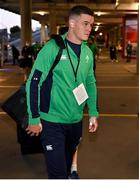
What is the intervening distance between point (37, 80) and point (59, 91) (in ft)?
0.78

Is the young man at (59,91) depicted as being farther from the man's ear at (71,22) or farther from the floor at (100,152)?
the floor at (100,152)

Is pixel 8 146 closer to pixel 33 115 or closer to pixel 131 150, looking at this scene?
pixel 131 150

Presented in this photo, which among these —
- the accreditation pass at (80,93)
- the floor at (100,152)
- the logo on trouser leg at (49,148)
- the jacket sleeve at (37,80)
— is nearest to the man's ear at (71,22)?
the jacket sleeve at (37,80)

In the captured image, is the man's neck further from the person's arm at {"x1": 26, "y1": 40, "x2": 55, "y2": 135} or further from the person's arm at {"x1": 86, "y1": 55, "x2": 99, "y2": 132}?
the person's arm at {"x1": 86, "y1": 55, "x2": 99, "y2": 132}

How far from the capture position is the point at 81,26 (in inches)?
148

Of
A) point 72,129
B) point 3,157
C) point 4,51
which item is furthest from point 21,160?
point 4,51

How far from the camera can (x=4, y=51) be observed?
110 feet

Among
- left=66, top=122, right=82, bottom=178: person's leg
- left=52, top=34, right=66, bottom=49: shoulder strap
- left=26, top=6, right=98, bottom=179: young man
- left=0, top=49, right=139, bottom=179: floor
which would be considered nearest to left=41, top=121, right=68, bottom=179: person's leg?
left=26, top=6, right=98, bottom=179: young man

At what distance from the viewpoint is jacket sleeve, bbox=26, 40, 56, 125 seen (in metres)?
3.63

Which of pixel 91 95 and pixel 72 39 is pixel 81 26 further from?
pixel 91 95

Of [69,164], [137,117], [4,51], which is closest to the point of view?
[69,164]

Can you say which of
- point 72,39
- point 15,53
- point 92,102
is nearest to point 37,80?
point 72,39

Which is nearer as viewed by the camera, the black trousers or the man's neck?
the black trousers

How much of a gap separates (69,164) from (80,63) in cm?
108
